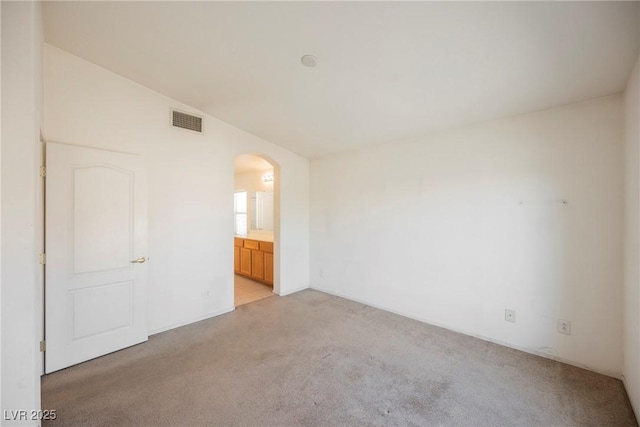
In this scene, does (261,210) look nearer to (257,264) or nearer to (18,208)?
(257,264)

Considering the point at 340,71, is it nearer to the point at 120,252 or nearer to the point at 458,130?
the point at 458,130

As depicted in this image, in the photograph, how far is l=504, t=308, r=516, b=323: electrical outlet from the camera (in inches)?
104

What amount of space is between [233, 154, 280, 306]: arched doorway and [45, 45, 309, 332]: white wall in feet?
1.69

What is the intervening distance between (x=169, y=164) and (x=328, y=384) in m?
2.84

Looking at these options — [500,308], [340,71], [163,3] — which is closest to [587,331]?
[500,308]

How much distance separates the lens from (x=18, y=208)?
1.34m

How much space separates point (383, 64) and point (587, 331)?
2.87 m

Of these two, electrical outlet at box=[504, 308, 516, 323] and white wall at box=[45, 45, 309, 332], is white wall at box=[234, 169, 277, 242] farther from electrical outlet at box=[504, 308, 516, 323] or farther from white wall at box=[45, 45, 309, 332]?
electrical outlet at box=[504, 308, 516, 323]

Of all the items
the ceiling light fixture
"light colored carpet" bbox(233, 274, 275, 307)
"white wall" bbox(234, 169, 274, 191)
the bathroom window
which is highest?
the ceiling light fixture

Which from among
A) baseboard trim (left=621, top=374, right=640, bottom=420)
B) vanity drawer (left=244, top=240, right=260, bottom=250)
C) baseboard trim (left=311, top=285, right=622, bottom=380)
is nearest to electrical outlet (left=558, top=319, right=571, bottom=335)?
baseboard trim (left=311, top=285, right=622, bottom=380)

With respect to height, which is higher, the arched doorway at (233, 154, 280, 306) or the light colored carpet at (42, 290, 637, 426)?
the arched doorway at (233, 154, 280, 306)

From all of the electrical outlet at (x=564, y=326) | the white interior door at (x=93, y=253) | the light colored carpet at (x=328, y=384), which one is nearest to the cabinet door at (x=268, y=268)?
the light colored carpet at (x=328, y=384)

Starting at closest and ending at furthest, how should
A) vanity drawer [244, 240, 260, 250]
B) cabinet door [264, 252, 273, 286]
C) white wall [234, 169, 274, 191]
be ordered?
cabinet door [264, 252, 273, 286]
vanity drawer [244, 240, 260, 250]
white wall [234, 169, 274, 191]

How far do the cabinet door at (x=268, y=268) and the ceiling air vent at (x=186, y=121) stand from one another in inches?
93.4
